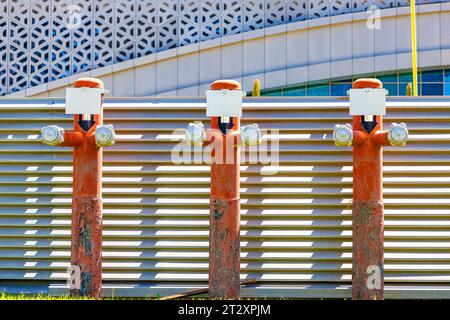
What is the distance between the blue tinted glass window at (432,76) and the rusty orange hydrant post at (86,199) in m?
14.5

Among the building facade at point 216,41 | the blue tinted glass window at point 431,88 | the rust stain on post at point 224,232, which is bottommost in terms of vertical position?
the rust stain on post at point 224,232

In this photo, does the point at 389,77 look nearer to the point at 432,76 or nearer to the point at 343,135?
the point at 432,76

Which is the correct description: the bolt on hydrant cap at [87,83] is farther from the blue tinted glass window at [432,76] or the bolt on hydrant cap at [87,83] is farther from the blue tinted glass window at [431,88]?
the blue tinted glass window at [432,76]

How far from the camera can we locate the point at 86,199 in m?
8.81

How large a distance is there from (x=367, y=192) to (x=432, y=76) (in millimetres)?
13742

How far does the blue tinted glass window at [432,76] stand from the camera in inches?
846

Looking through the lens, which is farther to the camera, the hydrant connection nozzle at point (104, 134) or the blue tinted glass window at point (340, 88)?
the blue tinted glass window at point (340, 88)

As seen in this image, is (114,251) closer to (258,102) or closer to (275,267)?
(275,267)

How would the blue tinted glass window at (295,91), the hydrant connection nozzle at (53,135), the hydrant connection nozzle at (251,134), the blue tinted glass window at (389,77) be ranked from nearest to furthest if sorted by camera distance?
1. the hydrant connection nozzle at (251,134)
2. the hydrant connection nozzle at (53,135)
3. the blue tinted glass window at (389,77)
4. the blue tinted glass window at (295,91)

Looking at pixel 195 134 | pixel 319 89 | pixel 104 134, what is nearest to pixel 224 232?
pixel 195 134

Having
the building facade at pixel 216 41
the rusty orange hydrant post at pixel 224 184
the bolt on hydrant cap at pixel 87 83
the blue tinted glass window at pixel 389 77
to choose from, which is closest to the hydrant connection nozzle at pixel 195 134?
the rusty orange hydrant post at pixel 224 184

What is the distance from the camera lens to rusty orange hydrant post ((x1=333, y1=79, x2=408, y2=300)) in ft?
28.2

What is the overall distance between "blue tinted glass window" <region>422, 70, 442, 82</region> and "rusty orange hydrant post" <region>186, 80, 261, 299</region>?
13873 millimetres

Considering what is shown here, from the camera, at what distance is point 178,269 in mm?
9375
